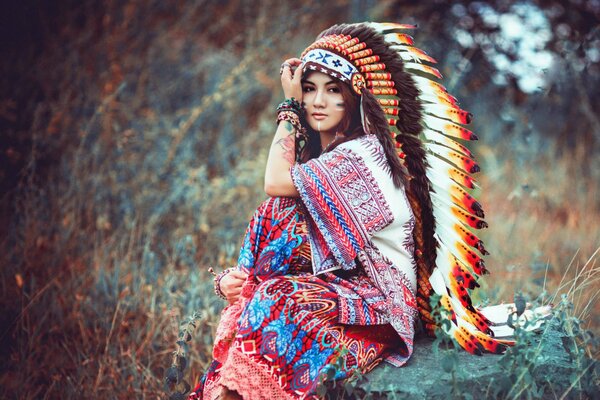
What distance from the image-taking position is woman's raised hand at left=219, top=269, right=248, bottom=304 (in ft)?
7.97

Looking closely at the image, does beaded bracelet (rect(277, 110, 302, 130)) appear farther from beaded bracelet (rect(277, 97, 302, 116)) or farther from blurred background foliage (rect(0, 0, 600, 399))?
blurred background foliage (rect(0, 0, 600, 399))

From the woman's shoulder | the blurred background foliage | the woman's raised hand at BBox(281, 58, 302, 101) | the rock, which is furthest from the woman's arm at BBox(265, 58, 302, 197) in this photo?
the blurred background foliage

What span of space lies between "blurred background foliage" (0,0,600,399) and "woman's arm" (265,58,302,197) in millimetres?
1068

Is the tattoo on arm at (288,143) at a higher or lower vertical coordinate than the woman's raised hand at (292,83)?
lower

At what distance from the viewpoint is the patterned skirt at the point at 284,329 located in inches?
83.3

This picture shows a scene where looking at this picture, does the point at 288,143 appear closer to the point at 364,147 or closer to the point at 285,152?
the point at 285,152

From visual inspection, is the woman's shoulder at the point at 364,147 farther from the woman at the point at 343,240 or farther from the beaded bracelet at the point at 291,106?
the beaded bracelet at the point at 291,106

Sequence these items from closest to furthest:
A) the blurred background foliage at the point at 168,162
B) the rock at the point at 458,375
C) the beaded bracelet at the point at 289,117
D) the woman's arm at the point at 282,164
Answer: the rock at the point at 458,375 → the woman's arm at the point at 282,164 → the beaded bracelet at the point at 289,117 → the blurred background foliage at the point at 168,162

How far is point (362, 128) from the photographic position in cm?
259

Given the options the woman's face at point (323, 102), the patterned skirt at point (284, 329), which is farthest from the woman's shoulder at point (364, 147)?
the patterned skirt at point (284, 329)

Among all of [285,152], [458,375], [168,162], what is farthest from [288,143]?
[168,162]

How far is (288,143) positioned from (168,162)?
2754 mm

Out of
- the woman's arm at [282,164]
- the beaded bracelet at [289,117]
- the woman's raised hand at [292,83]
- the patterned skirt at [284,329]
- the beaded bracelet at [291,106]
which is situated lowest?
the patterned skirt at [284,329]

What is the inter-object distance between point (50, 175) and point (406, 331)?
3.42m
